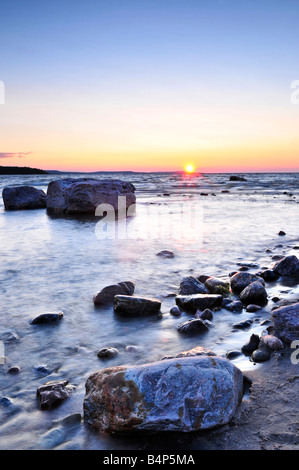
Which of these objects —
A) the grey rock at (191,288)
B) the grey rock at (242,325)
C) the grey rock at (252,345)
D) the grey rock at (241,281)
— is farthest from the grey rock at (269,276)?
the grey rock at (252,345)

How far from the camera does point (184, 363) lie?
2.04m

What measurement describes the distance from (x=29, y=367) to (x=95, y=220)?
8.40m

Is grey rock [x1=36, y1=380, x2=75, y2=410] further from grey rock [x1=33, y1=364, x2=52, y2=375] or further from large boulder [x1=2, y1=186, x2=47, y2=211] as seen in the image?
large boulder [x1=2, y1=186, x2=47, y2=211]

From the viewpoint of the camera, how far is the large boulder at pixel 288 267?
4742mm

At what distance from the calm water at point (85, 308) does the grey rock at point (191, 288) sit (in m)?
0.21

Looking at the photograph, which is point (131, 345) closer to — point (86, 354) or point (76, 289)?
point (86, 354)

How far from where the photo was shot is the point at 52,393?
7.04 feet

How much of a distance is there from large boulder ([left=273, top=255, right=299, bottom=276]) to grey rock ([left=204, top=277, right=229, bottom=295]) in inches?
38.8

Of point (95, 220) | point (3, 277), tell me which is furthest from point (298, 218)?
point (3, 277)

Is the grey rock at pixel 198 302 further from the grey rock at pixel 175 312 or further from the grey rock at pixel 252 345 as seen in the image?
the grey rock at pixel 252 345

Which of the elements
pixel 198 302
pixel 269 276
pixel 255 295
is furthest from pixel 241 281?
pixel 198 302

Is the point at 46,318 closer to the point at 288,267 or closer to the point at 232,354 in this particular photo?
the point at 232,354

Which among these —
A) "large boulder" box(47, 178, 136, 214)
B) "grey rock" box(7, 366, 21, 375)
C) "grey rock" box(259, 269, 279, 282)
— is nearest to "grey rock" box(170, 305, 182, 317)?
"grey rock" box(7, 366, 21, 375)
